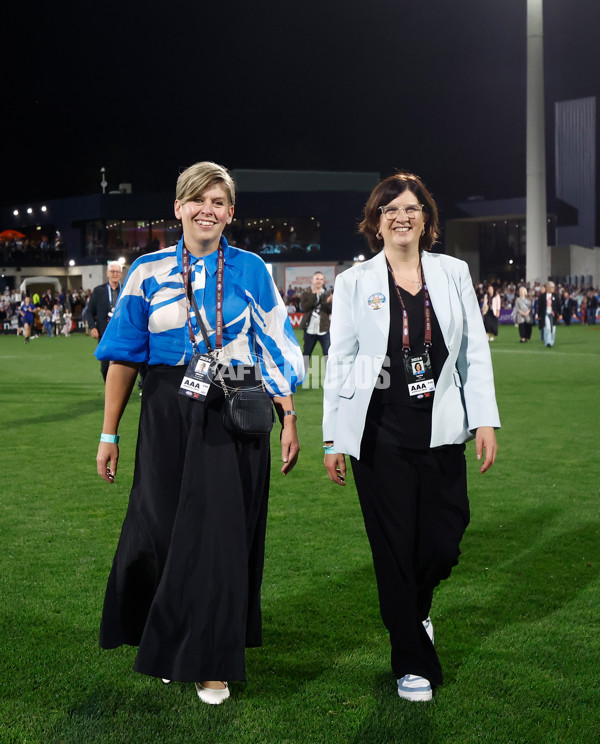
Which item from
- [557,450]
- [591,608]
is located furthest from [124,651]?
[557,450]

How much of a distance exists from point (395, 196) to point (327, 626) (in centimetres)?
208

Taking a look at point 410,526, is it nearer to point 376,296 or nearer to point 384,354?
point 384,354

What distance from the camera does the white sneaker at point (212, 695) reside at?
3.48 meters

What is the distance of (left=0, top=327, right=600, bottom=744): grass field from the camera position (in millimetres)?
3312

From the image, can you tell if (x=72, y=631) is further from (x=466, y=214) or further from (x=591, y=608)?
(x=466, y=214)

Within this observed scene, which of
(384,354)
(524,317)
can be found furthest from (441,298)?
(524,317)

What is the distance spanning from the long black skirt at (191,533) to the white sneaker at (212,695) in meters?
0.17

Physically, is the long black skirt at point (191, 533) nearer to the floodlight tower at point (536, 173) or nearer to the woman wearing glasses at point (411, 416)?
the woman wearing glasses at point (411, 416)

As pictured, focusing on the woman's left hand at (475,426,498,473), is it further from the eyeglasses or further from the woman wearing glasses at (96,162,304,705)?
the eyeglasses

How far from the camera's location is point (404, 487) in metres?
3.54

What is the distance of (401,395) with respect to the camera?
3.52m

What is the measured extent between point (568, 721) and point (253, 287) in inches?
79.1

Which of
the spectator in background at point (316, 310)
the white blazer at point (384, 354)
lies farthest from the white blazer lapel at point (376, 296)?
the spectator in background at point (316, 310)

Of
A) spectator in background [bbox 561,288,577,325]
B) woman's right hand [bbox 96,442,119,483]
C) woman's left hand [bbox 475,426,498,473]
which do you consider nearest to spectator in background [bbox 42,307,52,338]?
spectator in background [bbox 561,288,577,325]
